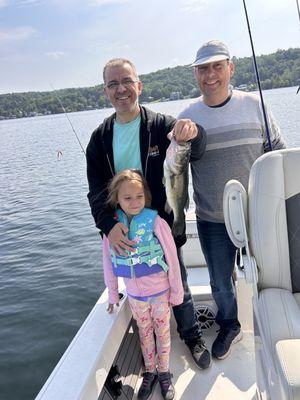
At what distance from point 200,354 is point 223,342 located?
0.21 metres

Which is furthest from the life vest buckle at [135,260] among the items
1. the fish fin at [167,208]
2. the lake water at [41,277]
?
the lake water at [41,277]

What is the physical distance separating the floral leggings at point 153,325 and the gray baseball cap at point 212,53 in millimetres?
1416

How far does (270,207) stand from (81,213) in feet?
28.9

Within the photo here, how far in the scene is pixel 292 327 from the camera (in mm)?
1699

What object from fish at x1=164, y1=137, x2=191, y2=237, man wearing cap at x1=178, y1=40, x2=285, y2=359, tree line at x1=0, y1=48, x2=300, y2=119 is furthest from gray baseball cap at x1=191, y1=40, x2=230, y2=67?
fish at x1=164, y1=137, x2=191, y2=237

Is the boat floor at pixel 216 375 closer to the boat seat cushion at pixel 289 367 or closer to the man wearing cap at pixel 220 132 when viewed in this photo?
the man wearing cap at pixel 220 132

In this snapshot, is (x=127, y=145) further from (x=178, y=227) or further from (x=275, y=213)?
(x=275, y=213)

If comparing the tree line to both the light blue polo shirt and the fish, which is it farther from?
the fish

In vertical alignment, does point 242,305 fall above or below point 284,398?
below

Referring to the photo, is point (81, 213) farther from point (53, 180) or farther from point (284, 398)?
point (284, 398)

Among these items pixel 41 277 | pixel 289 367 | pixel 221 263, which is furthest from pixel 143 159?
pixel 41 277

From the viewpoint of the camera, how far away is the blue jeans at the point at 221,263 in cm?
254

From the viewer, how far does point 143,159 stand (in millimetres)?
2270

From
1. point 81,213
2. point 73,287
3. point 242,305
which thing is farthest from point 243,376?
point 81,213
